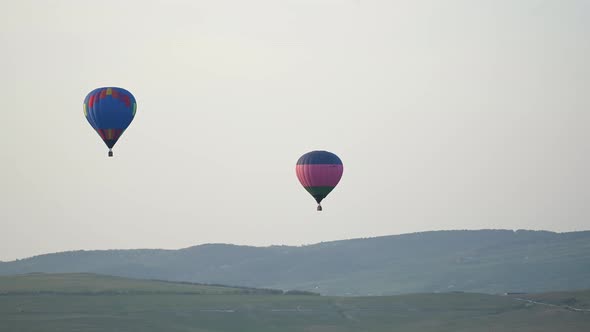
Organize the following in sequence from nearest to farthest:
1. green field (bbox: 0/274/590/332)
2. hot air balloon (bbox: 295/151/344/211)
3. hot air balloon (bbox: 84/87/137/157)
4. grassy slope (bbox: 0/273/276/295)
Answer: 1. hot air balloon (bbox: 84/87/137/157)
2. hot air balloon (bbox: 295/151/344/211)
3. green field (bbox: 0/274/590/332)
4. grassy slope (bbox: 0/273/276/295)

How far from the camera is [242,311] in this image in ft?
301

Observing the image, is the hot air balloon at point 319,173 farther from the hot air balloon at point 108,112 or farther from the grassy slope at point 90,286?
the grassy slope at point 90,286

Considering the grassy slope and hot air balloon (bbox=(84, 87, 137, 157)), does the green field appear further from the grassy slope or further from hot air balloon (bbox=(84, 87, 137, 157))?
hot air balloon (bbox=(84, 87, 137, 157))

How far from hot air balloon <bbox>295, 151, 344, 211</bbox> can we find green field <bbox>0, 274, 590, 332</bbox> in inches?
380

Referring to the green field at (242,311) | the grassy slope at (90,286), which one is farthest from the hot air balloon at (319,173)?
the grassy slope at (90,286)

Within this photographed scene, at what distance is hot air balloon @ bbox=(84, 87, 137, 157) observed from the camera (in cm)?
7788

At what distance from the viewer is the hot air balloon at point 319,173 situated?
269 ft

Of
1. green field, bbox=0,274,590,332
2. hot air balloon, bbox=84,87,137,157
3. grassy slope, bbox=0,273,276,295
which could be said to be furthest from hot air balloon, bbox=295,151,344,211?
grassy slope, bbox=0,273,276,295

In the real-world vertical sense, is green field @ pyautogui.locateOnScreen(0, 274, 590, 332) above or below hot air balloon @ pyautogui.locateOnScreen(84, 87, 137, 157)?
below

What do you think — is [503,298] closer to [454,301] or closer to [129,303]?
[454,301]

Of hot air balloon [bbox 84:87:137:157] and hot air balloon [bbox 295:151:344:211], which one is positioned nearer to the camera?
hot air balloon [bbox 84:87:137:157]

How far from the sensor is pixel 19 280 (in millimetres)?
106188

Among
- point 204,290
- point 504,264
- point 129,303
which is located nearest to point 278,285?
point 504,264

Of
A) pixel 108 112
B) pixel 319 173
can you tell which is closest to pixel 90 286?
pixel 108 112
